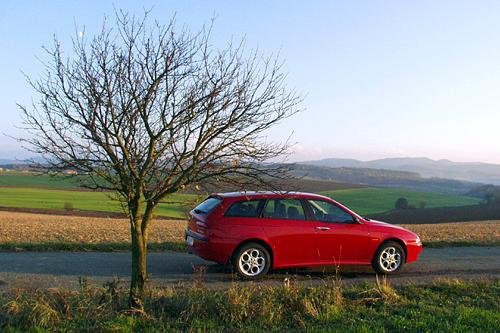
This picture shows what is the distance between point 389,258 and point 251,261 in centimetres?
277

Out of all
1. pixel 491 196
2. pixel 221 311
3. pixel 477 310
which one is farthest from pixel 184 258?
pixel 491 196

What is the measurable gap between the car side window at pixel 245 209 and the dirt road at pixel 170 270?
112 centimetres

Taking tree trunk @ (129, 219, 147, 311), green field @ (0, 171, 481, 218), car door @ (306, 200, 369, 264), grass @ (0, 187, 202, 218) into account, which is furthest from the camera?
green field @ (0, 171, 481, 218)

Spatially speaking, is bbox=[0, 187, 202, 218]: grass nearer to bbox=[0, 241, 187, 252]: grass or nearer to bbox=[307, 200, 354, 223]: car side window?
bbox=[0, 241, 187, 252]: grass

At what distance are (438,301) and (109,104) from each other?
5072mm

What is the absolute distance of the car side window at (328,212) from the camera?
10555 mm

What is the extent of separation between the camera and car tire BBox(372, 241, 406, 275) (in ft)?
35.2

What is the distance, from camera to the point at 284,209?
34.1 ft

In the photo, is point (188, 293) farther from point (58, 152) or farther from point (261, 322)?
point (58, 152)

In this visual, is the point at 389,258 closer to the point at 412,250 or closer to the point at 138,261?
the point at 412,250

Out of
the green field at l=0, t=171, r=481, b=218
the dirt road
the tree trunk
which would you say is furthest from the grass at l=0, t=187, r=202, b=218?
the tree trunk

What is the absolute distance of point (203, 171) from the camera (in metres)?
6.71

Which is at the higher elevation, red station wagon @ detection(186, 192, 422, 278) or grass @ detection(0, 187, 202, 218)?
red station wagon @ detection(186, 192, 422, 278)

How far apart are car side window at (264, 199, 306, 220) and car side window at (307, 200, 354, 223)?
0.25 meters
